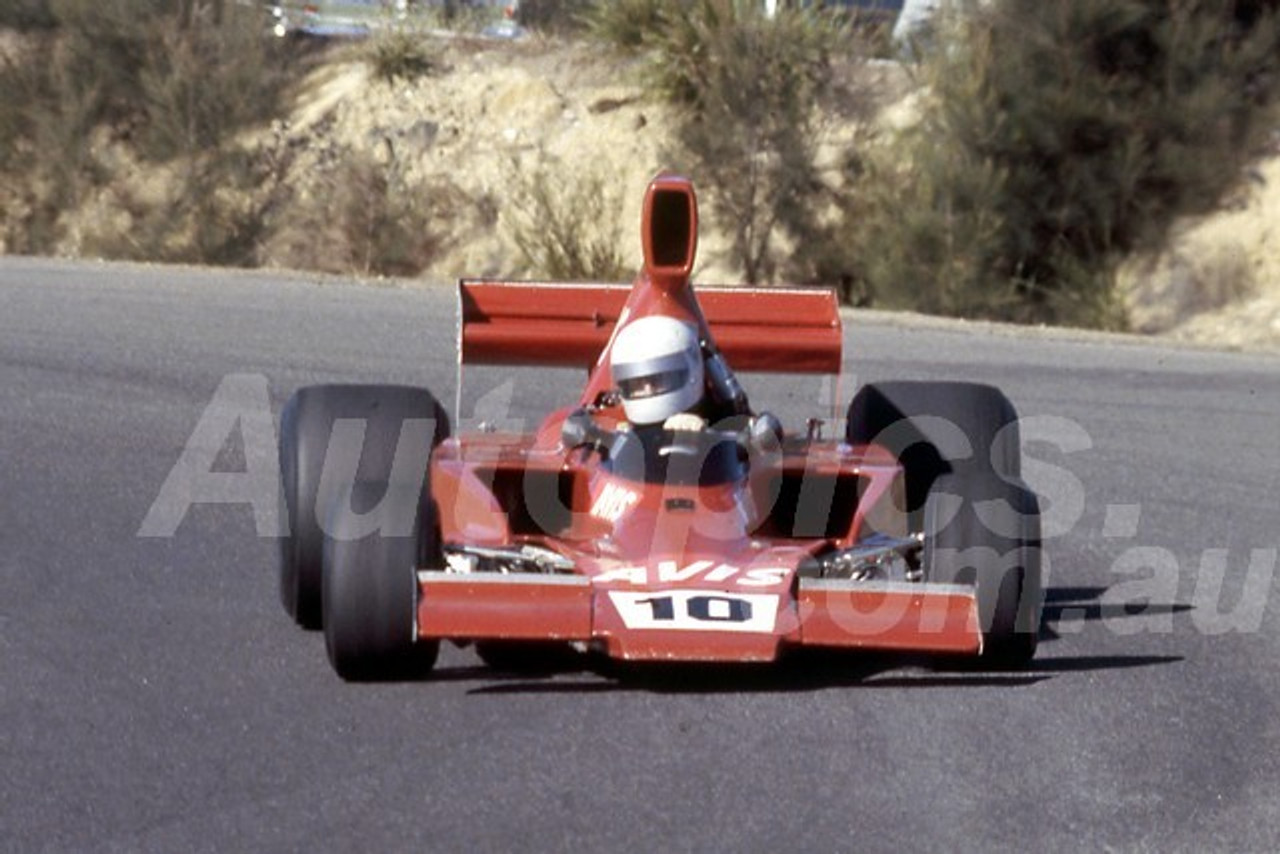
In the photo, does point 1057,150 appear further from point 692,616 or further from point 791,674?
point 692,616

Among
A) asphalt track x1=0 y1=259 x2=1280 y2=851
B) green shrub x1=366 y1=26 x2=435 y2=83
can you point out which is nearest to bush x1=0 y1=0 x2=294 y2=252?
green shrub x1=366 y1=26 x2=435 y2=83

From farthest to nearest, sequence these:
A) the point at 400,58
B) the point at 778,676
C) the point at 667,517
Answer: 1. the point at 400,58
2. the point at 667,517
3. the point at 778,676

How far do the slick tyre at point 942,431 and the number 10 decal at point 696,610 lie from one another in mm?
1661

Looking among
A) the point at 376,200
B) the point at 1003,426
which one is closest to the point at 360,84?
the point at 376,200

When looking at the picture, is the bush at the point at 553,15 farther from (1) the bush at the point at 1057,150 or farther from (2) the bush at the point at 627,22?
(1) the bush at the point at 1057,150

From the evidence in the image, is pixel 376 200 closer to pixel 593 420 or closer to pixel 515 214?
pixel 515 214

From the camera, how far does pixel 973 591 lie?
6574 mm

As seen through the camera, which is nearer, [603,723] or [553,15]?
[603,723]

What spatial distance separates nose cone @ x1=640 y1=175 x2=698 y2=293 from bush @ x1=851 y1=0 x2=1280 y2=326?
14.9 meters

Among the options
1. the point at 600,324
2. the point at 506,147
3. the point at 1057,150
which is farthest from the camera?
the point at 506,147

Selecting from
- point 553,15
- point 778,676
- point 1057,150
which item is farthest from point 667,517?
point 553,15

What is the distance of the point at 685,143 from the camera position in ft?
83.0

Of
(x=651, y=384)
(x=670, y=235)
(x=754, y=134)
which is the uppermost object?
(x=670, y=235)

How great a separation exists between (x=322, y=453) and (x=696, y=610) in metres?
1.64
